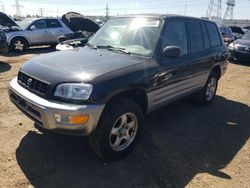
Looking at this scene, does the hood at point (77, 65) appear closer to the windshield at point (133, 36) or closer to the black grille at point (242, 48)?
the windshield at point (133, 36)

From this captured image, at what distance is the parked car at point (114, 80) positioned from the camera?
325 cm

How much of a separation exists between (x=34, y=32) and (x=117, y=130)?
36.7 feet

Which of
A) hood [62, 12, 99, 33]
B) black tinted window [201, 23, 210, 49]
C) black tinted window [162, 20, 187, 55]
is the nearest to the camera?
black tinted window [162, 20, 187, 55]

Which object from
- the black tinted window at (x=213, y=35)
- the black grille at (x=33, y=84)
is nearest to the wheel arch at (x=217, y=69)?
the black tinted window at (x=213, y=35)

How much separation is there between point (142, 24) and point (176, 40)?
0.64 metres

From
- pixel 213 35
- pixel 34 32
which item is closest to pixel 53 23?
pixel 34 32

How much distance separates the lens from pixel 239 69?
440 inches

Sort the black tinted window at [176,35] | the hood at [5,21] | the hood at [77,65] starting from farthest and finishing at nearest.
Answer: the hood at [5,21] → the black tinted window at [176,35] → the hood at [77,65]

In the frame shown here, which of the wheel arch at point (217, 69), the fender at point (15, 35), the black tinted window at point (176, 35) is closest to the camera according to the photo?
the black tinted window at point (176, 35)

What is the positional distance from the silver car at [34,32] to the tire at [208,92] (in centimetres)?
978

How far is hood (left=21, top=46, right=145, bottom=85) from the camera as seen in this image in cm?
340

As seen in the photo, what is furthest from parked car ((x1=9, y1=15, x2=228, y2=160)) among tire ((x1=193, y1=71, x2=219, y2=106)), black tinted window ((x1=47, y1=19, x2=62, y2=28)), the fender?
black tinted window ((x1=47, y1=19, x2=62, y2=28))

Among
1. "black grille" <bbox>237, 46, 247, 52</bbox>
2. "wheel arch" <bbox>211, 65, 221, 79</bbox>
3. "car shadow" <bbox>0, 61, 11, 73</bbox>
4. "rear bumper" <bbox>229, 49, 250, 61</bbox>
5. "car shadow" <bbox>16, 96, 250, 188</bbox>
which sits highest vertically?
"wheel arch" <bbox>211, 65, 221, 79</bbox>

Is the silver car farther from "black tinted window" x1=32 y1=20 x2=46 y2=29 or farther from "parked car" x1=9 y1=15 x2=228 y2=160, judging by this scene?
"parked car" x1=9 y1=15 x2=228 y2=160
